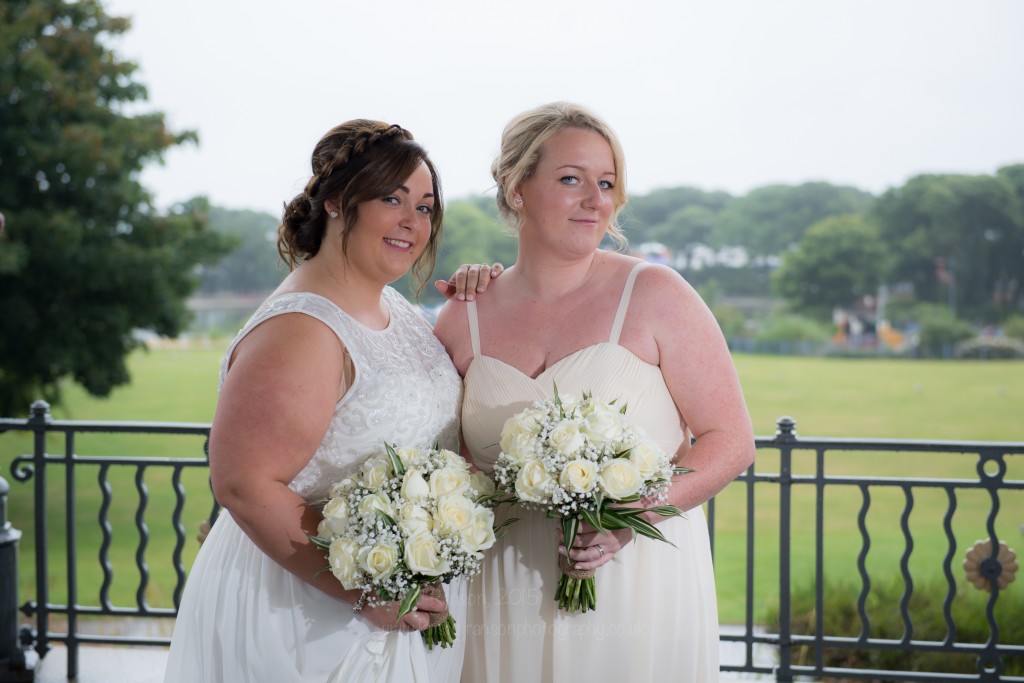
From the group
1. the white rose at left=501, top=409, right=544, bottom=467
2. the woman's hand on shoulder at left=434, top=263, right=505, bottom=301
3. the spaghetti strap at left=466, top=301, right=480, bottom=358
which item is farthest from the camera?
the woman's hand on shoulder at left=434, top=263, right=505, bottom=301

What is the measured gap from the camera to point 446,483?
2062mm

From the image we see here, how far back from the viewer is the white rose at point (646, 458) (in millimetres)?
2098

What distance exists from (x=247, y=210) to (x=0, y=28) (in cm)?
1408

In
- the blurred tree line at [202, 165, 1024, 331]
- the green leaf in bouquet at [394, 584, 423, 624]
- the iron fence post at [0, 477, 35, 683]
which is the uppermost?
the blurred tree line at [202, 165, 1024, 331]

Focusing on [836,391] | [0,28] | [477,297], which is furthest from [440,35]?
[477,297]

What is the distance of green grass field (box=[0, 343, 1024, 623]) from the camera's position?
2717 centimetres

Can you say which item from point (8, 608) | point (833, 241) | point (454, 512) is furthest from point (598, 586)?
point (833, 241)

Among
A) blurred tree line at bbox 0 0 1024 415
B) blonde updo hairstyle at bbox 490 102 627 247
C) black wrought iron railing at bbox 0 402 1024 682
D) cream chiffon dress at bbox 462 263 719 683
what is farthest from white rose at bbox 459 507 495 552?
blurred tree line at bbox 0 0 1024 415

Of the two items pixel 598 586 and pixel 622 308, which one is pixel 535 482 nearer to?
Answer: pixel 598 586

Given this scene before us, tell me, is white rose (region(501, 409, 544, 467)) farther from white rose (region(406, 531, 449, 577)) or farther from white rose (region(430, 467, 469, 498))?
white rose (region(406, 531, 449, 577))

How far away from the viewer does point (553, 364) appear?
8.25 ft

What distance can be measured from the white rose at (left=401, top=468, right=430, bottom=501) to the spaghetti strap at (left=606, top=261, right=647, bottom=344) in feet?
2.42

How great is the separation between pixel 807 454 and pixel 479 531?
35981 mm

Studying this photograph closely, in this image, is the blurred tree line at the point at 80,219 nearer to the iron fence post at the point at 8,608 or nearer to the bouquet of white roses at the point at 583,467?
the iron fence post at the point at 8,608
